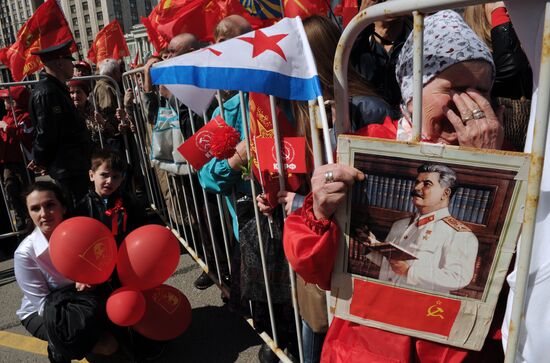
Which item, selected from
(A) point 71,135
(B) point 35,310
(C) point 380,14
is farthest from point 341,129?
(A) point 71,135

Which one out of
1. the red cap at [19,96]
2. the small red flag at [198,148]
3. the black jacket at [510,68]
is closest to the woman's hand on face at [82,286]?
the small red flag at [198,148]

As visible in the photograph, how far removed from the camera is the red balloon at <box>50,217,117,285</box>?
2248 mm

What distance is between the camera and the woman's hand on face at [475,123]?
0.96 metres

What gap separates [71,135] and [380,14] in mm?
3290

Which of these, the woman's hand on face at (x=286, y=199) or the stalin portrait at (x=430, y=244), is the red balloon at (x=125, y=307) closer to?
the woman's hand on face at (x=286, y=199)

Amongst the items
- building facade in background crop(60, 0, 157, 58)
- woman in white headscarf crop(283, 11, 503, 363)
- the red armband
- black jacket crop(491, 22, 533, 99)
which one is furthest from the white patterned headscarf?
building facade in background crop(60, 0, 157, 58)

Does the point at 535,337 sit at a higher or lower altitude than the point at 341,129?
lower

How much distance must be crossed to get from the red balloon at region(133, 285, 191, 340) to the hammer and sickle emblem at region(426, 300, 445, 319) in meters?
1.89

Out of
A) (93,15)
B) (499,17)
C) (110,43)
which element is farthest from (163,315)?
(93,15)

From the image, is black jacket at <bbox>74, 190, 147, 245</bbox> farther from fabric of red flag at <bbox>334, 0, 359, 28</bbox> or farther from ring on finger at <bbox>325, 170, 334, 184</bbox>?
ring on finger at <bbox>325, 170, 334, 184</bbox>

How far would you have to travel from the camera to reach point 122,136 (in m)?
5.24

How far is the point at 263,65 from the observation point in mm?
1254

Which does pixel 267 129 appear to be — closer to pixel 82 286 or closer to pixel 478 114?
pixel 478 114

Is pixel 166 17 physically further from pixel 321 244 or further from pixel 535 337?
pixel 535 337
